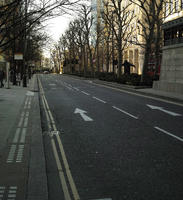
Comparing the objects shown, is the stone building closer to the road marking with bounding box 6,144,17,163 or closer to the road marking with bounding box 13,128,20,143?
the road marking with bounding box 13,128,20,143

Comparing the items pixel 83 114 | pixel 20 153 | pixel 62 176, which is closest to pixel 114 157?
pixel 62 176

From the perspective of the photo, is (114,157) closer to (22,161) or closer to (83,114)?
(22,161)

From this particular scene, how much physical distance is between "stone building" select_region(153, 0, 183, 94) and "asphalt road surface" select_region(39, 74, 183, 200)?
537 inches

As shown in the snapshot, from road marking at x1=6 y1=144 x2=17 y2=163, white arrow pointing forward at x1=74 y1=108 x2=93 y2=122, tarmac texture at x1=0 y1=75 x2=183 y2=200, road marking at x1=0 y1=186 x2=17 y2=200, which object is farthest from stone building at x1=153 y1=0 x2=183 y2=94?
road marking at x1=0 y1=186 x2=17 y2=200

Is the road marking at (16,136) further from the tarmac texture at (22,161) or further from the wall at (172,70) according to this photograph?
the wall at (172,70)

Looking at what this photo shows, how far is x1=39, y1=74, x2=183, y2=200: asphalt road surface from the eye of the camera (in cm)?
543

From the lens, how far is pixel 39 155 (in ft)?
24.2

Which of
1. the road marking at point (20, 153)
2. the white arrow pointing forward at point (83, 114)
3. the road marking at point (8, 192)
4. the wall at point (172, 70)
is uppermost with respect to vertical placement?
the wall at point (172, 70)

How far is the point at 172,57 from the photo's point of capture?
1103 inches

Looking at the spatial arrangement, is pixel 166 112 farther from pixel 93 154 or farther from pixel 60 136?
pixel 93 154

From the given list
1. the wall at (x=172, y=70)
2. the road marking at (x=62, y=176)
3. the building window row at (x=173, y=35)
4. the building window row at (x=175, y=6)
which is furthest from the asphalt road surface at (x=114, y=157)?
the building window row at (x=175, y=6)

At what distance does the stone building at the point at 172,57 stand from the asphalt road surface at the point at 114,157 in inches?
537

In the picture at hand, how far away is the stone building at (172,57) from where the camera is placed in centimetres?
2641

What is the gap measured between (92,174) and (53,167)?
873 millimetres
